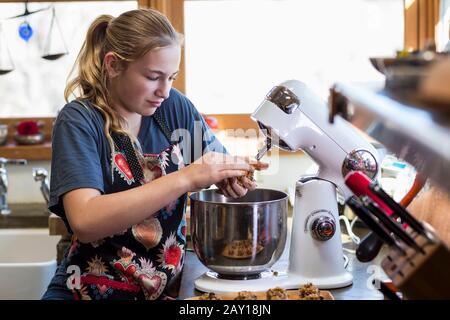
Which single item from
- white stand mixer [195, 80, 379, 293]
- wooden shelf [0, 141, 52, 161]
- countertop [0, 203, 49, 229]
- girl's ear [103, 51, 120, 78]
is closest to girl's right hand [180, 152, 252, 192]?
Answer: white stand mixer [195, 80, 379, 293]

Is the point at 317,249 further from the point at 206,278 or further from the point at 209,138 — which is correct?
the point at 209,138

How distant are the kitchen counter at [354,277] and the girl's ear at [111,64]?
0.55 metres

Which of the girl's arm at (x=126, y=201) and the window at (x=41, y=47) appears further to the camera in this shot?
the window at (x=41, y=47)

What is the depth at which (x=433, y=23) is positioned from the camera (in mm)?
3041

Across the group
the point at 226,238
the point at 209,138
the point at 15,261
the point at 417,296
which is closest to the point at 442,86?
the point at 417,296

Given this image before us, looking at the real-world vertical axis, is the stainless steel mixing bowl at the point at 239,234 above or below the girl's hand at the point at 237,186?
below

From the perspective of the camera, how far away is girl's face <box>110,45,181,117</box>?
1717 millimetres

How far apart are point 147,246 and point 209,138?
0.41 metres

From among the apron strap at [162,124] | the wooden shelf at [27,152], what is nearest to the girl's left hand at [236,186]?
the apron strap at [162,124]

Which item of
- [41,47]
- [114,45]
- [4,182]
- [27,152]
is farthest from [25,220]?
[114,45]

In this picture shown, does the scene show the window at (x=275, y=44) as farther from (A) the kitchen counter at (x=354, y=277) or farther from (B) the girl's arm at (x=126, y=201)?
(B) the girl's arm at (x=126, y=201)

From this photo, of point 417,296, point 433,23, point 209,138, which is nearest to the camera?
point 417,296

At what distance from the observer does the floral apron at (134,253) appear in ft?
5.64

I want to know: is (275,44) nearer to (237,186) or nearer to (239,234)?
(237,186)
